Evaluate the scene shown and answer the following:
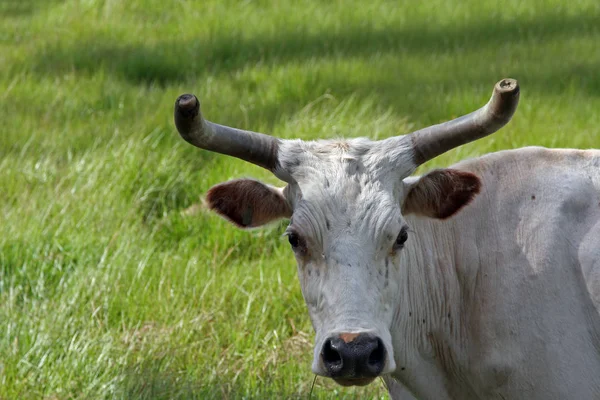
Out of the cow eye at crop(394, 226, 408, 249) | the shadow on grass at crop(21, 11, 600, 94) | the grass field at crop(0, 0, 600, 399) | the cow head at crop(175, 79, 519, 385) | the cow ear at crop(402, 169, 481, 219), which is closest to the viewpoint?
the cow head at crop(175, 79, 519, 385)

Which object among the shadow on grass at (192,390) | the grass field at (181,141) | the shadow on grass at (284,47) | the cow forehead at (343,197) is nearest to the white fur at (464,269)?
the cow forehead at (343,197)

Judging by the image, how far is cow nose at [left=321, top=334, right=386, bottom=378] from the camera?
3559mm

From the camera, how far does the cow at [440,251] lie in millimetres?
3820

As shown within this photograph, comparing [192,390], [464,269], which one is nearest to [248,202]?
[464,269]

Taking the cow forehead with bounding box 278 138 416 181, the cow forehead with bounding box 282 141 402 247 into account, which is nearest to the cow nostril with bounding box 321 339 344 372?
the cow forehead with bounding box 282 141 402 247

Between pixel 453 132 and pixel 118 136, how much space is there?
166 inches

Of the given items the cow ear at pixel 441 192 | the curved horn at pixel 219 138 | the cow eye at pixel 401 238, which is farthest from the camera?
the cow ear at pixel 441 192

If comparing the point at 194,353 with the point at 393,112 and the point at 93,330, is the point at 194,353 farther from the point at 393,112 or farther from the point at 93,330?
the point at 393,112

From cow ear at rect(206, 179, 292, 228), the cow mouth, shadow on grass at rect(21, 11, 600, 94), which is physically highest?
cow ear at rect(206, 179, 292, 228)

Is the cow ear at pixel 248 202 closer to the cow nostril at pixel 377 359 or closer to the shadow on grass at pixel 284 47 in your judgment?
the cow nostril at pixel 377 359

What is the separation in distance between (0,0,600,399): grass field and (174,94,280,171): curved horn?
4.25 ft

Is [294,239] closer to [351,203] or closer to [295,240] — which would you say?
[295,240]

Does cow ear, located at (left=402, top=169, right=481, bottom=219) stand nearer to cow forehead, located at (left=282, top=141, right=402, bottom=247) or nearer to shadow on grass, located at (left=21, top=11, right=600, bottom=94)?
cow forehead, located at (left=282, top=141, right=402, bottom=247)

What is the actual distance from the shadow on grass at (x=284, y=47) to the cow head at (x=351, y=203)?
514cm
